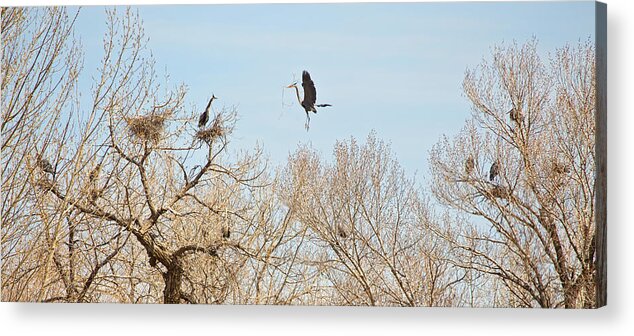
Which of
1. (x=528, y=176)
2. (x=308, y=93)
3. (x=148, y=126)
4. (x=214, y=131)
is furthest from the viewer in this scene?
(x=148, y=126)

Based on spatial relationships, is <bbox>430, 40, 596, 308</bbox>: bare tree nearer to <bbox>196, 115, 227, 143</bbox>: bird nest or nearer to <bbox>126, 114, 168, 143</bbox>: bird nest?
<bbox>196, 115, 227, 143</bbox>: bird nest

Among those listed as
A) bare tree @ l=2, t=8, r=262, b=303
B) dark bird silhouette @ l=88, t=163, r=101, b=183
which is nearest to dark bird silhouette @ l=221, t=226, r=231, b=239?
bare tree @ l=2, t=8, r=262, b=303

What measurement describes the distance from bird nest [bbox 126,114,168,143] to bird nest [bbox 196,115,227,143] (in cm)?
25

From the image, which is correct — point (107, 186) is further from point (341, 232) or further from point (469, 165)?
point (469, 165)

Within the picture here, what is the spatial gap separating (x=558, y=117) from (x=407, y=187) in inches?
36.8

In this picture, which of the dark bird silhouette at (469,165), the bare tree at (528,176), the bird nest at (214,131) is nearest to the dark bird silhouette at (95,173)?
the bird nest at (214,131)

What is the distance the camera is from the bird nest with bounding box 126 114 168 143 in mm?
6457

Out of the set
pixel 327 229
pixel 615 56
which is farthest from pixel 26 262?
pixel 615 56

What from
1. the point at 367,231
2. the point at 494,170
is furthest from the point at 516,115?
the point at 367,231

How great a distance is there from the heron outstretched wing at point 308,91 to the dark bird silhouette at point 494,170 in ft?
3.56

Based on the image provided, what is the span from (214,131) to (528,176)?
5.98ft

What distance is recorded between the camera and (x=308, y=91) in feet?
20.5

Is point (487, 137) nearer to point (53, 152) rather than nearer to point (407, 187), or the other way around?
point (407, 187)

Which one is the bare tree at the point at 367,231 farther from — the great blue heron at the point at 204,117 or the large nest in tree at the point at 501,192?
the great blue heron at the point at 204,117
